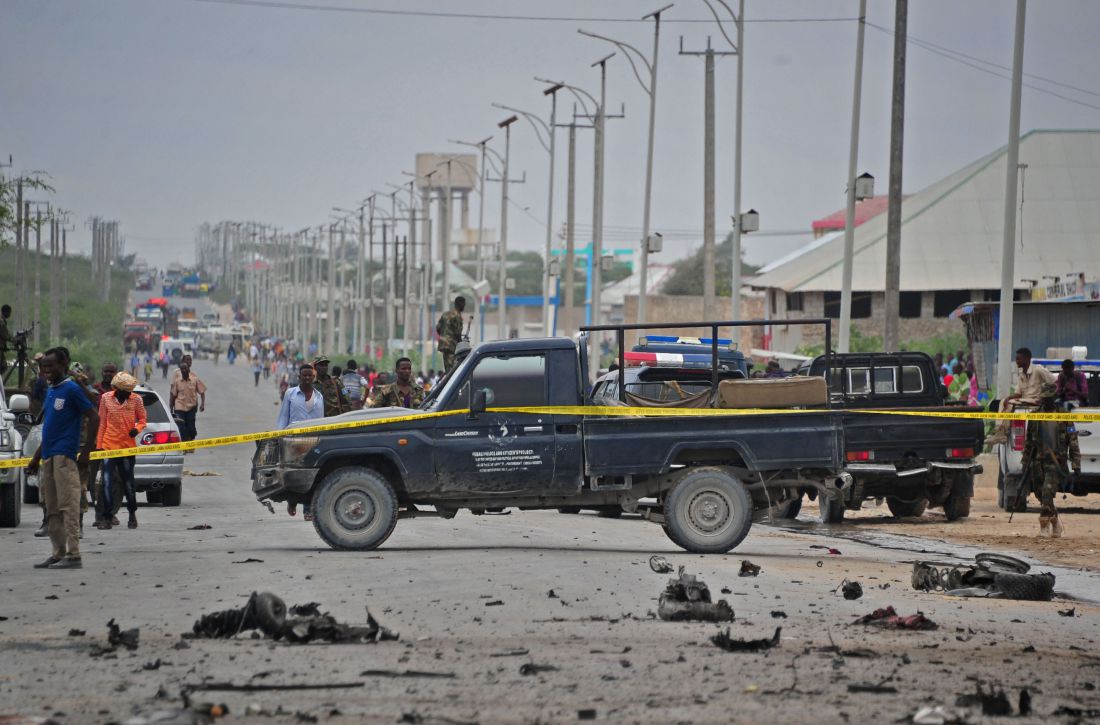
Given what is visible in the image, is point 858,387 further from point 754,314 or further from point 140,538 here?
point 754,314

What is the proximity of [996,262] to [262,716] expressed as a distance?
6151 cm

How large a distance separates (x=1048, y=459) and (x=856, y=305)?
173 ft

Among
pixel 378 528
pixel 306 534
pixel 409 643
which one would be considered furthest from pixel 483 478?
pixel 409 643

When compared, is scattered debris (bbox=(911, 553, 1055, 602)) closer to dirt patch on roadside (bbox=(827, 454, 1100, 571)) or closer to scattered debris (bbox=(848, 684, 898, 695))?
dirt patch on roadside (bbox=(827, 454, 1100, 571))

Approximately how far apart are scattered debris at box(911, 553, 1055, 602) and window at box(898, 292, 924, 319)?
181 ft

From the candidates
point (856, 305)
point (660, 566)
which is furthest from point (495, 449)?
point (856, 305)

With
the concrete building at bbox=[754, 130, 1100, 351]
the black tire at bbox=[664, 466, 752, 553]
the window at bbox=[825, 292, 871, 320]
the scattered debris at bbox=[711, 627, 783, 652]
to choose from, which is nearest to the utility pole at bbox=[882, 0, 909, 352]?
the black tire at bbox=[664, 466, 752, 553]

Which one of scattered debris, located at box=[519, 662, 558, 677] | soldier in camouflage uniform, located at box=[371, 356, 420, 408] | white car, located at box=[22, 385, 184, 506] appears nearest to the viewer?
scattered debris, located at box=[519, 662, 558, 677]

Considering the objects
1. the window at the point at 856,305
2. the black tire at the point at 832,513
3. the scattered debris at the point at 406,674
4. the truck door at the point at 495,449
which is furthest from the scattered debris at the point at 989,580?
the window at the point at 856,305

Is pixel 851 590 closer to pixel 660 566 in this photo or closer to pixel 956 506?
pixel 660 566

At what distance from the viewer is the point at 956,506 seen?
20.7 m

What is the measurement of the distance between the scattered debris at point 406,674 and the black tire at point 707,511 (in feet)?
23.2

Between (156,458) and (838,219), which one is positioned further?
(838,219)

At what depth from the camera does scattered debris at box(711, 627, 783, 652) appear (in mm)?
9732
